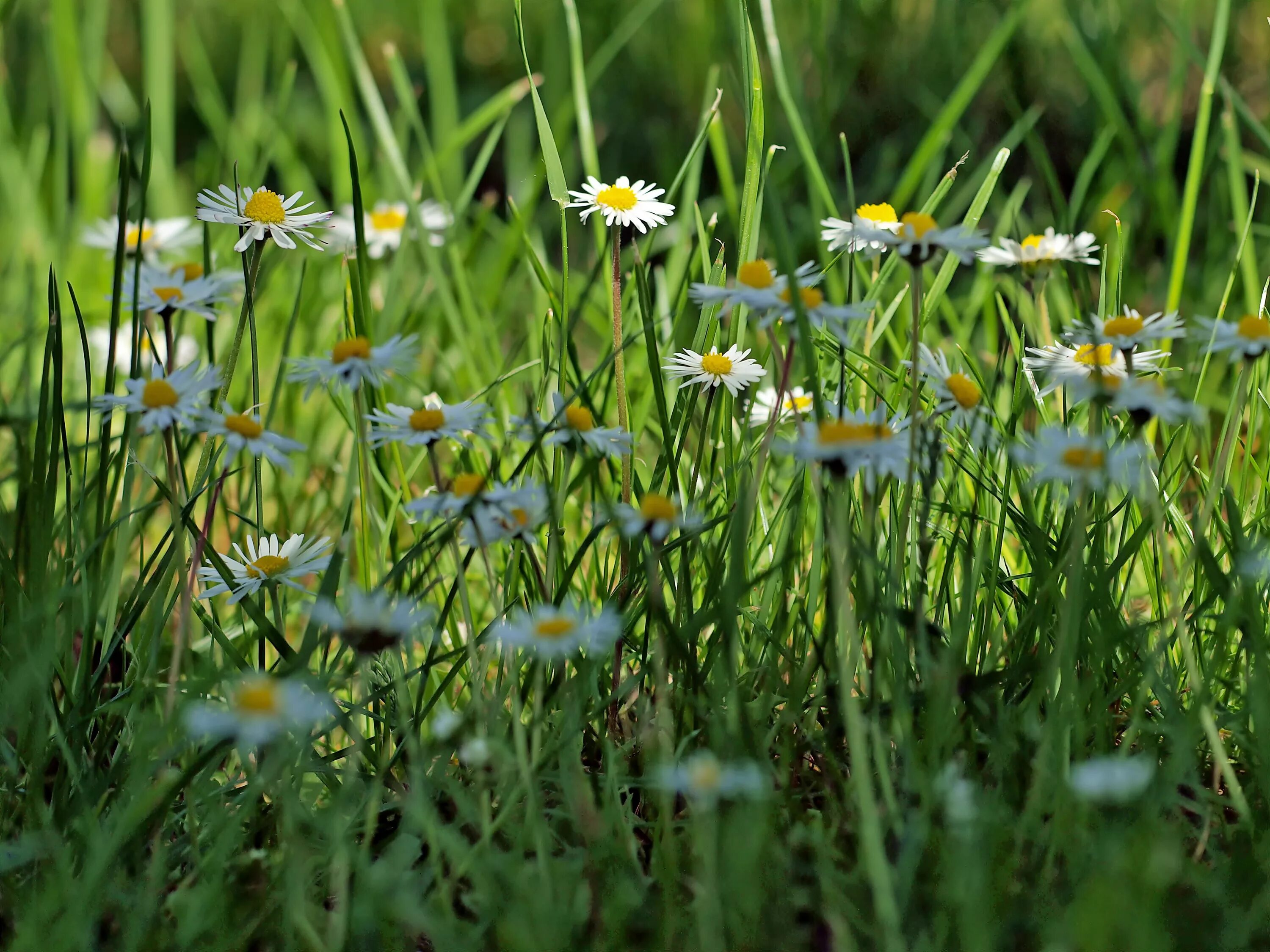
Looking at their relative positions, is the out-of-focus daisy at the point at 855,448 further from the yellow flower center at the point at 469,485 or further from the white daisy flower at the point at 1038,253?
the white daisy flower at the point at 1038,253

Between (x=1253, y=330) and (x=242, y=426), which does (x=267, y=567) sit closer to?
(x=242, y=426)

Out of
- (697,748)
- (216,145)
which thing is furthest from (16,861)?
(216,145)

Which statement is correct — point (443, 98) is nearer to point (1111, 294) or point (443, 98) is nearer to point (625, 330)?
point (625, 330)

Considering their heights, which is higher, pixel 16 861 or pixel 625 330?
pixel 625 330

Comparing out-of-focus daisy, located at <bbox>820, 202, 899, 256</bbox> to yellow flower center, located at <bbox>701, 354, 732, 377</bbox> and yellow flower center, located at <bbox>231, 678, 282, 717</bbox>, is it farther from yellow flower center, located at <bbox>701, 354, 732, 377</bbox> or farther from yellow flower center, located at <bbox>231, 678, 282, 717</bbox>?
yellow flower center, located at <bbox>231, 678, 282, 717</bbox>

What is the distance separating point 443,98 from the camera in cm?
220

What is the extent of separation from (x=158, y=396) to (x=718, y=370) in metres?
0.40

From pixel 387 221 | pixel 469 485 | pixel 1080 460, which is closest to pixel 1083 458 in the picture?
pixel 1080 460

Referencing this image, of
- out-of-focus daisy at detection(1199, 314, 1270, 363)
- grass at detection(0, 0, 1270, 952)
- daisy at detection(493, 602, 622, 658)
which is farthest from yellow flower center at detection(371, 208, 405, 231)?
out-of-focus daisy at detection(1199, 314, 1270, 363)

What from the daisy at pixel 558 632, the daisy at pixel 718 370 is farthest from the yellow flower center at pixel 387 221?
the daisy at pixel 558 632

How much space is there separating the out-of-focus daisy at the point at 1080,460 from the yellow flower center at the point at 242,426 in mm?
470

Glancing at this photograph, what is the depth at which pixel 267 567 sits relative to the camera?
0.86 meters

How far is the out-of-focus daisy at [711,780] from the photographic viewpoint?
1.92 feet

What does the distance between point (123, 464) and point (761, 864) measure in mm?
724
